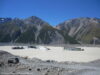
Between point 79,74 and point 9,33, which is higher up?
point 9,33

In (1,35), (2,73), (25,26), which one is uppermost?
(25,26)

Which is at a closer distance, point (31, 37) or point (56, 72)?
point (56, 72)

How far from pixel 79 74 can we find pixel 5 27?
572ft

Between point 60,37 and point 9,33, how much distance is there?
5575cm

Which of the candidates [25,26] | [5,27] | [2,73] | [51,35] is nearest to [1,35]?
[5,27]

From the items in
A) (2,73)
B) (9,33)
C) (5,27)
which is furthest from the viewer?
(5,27)

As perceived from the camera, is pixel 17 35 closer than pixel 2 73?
No

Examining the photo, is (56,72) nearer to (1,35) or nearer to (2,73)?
(2,73)

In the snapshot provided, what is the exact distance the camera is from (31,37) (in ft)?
522

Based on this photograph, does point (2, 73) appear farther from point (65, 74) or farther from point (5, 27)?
point (5, 27)

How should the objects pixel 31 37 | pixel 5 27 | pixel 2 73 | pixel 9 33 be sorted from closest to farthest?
pixel 2 73
pixel 31 37
pixel 9 33
pixel 5 27

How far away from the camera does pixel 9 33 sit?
170 meters

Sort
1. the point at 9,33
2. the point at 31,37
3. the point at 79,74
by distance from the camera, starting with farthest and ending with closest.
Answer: the point at 9,33 < the point at 31,37 < the point at 79,74

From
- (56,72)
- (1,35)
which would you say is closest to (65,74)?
(56,72)
